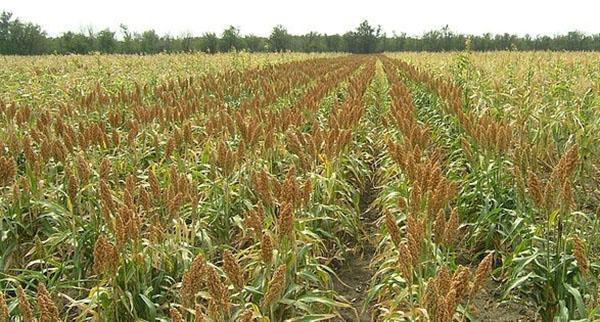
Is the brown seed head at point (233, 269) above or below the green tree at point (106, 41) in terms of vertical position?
below

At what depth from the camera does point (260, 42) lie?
232 feet

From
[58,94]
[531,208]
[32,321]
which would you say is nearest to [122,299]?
[32,321]

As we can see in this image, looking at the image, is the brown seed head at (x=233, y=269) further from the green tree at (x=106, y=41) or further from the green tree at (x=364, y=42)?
the green tree at (x=364, y=42)

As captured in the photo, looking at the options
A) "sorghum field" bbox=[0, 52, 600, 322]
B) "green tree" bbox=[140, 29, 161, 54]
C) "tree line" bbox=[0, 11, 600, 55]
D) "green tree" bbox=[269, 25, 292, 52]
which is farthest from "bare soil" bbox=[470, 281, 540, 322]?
"green tree" bbox=[269, 25, 292, 52]

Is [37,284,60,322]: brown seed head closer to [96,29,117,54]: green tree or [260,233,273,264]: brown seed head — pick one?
[260,233,273,264]: brown seed head

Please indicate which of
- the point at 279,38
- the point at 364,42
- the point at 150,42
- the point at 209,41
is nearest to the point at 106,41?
the point at 150,42

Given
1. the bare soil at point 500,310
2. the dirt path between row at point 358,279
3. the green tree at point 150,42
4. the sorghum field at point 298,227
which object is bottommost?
the dirt path between row at point 358,279

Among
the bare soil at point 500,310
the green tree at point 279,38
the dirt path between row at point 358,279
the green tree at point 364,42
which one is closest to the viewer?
the bare soil at point 500,310

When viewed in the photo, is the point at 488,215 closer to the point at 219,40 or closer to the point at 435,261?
the point at 435,261

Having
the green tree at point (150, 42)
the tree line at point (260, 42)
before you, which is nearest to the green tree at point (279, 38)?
the tree line at point (260, 42)

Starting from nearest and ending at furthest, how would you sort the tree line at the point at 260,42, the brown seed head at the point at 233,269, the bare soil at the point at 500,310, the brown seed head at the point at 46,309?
the brown seed head at the point at 46,309 → the brown seed head at the point at 233,269 → the bare soil at the point at 500,310 → the tree line at the point at 260,42

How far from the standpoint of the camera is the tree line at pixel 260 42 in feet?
177

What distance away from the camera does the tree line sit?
177 ft

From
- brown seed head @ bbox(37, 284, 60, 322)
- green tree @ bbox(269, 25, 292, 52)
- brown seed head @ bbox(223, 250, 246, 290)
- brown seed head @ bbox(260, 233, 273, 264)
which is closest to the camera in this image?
brown seed head @ bbox(37, 284, 60, 322)
